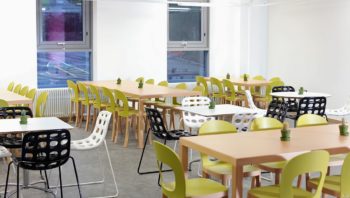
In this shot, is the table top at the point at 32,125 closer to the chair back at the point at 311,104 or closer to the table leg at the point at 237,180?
the table leg at the point at 237,180

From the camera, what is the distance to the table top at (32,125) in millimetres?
4945

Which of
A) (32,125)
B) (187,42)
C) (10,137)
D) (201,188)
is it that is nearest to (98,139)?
(32,125)

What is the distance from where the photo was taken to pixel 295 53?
37.8 feet

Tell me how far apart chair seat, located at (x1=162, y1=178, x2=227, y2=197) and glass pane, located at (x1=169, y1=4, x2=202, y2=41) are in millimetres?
8274

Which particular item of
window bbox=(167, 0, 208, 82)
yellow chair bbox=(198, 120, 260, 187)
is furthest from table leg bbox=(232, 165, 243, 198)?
window bbox=(167, 0, 208, 82)

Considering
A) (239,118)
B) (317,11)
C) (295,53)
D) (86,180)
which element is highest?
(317,11)

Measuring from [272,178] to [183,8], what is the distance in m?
7.01

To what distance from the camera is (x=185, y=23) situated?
12.5 metres

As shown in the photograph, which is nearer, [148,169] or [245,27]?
[148,169]

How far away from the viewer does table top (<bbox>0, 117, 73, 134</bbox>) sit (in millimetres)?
4945

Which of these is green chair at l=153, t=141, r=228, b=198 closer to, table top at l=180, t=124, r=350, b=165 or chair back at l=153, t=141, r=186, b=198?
chair back at l=153, t=141, r=186, b=198

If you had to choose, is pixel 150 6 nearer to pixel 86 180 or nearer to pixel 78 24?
pixel 78 24

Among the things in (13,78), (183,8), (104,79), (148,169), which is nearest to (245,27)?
(183,8)

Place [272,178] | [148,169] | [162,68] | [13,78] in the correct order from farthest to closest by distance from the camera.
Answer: [162,68]
[13,78]
[148,169]
[272,178]
